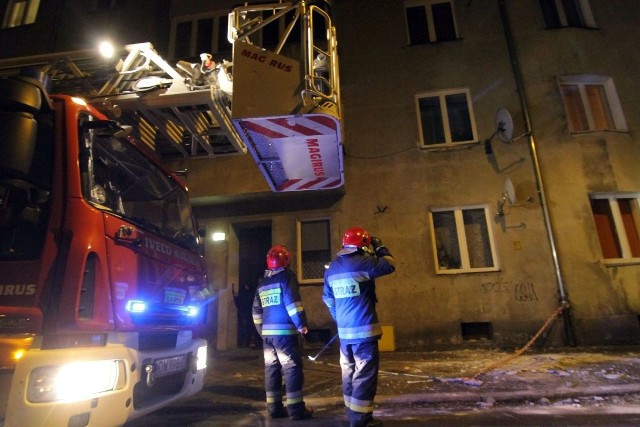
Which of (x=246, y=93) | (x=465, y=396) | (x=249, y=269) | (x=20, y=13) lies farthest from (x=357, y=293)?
(x=20, y=13)

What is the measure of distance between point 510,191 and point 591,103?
344cm

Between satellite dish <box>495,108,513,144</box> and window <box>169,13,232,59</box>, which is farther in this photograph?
window <box>169,13,232,59</box>

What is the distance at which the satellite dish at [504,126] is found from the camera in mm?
7641

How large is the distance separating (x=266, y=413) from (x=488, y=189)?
661 cm

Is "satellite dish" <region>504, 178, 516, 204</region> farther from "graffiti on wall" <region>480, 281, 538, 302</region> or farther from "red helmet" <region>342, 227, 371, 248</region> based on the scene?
"red helmet" <region>342, 227, 371, 248</region>

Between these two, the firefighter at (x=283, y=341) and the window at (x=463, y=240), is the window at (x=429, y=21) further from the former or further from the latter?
the firefighter at (x=283, y=341)

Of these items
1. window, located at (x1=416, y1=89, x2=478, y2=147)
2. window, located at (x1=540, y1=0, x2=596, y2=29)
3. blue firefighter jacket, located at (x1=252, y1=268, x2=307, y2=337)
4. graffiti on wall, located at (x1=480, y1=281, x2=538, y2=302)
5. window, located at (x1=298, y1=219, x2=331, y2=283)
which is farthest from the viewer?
window, located at (x1=540, y1=0, x2=596, y2=29)

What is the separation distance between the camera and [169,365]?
3143 millimetres

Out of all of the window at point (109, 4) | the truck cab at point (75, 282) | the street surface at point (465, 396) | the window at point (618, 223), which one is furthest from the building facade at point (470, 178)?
the truck cab at point (75, 282)

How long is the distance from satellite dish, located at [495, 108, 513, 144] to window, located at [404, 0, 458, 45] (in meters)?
2.80

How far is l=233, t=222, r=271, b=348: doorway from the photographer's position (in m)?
8.52

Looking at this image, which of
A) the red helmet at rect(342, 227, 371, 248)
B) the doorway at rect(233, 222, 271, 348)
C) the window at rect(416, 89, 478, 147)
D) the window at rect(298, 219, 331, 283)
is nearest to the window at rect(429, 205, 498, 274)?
the window at rect(416, 89, 478, 147)

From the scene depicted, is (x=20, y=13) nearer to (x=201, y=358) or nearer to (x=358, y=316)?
(x=201, y=358)

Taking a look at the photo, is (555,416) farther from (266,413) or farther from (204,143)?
(204,143)
